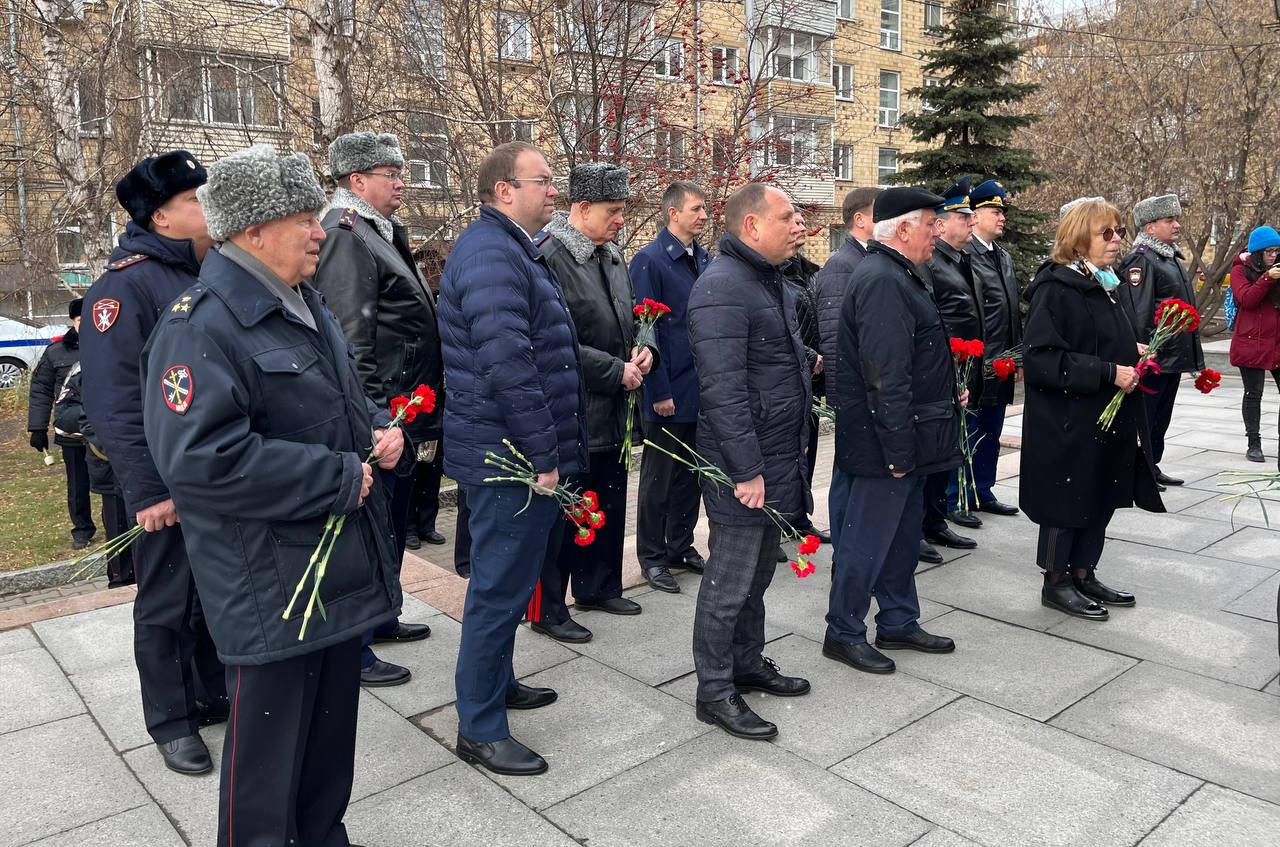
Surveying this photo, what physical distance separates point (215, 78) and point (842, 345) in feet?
36.5

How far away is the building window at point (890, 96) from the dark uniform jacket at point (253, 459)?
34389 millimetres

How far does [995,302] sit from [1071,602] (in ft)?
7.57

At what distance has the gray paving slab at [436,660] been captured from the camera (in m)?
3.95

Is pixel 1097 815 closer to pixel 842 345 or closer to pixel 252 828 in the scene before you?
pixel 842 345

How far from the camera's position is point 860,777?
3242 mm

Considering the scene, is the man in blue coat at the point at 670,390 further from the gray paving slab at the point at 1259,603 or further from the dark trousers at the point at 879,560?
the gray paving slab at the point at 1259,603

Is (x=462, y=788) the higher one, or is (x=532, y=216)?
(x=532, y=216)

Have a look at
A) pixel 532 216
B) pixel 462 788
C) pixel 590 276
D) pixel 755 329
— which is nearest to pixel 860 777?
pixel 462 788

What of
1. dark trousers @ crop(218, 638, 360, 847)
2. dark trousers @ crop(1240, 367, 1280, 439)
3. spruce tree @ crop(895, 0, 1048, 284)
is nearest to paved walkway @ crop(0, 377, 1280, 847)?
dark trousers @ crop(218, 638, 360, 847)

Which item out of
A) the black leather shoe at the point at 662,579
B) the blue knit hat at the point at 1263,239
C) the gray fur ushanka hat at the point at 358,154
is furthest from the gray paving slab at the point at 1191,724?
the blue knit hat at the point at 1263,239

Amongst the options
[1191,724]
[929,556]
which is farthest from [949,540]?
[1191,724]

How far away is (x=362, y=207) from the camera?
13.8ft

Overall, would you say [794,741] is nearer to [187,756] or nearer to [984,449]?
[187,756]

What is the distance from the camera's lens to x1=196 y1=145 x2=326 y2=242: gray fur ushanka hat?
2.33 m
